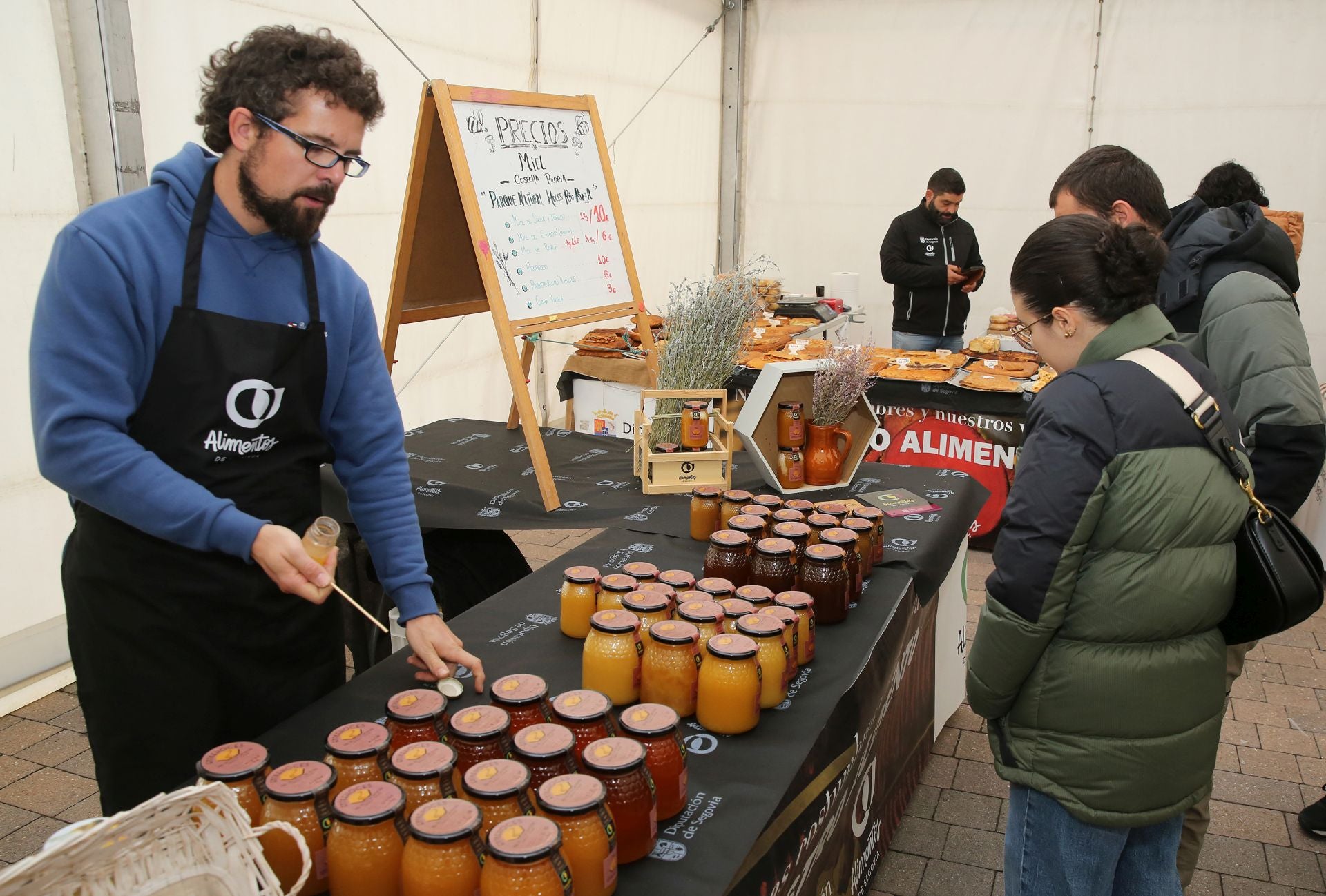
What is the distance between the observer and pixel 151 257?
1.60m

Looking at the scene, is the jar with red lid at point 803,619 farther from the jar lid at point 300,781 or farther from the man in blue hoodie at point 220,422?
the jar lid at point 300,781

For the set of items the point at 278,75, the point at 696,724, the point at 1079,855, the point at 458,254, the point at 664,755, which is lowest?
the point at 1079,855

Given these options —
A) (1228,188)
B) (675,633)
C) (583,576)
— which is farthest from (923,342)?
(675,633)

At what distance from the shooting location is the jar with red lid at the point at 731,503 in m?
2.34

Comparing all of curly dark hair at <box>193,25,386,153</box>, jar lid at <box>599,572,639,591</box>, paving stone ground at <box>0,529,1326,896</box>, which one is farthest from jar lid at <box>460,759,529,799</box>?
paving stone ground at <box>0,529,1326,896</box>

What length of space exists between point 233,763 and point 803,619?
966mm

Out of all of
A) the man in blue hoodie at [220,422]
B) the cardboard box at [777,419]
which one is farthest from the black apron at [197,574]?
the cardboard box at [777,419]

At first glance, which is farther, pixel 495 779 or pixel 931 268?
pixel 931 268

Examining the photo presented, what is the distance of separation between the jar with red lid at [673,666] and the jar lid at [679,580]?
0.29 metres

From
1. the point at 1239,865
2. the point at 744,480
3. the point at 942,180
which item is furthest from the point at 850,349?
the point at 942,180

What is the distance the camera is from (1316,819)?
282 centimetres

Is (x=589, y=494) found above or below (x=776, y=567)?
below

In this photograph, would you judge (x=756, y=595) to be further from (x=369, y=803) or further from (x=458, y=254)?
(x=458, y=254)

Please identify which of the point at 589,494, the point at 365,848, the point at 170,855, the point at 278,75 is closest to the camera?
the point at 170,855
